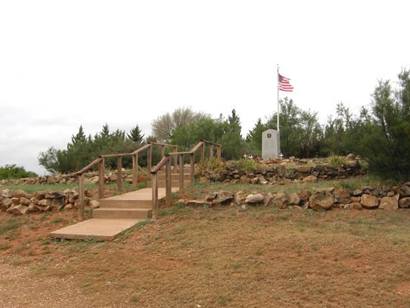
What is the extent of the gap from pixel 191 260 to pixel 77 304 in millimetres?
1481

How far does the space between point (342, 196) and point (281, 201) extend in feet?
3.50

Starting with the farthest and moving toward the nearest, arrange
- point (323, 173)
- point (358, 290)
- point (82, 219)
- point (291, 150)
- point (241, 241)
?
1. point (291, 150)
2. point (323, 173)
3. point (82, 219)
4. point (241, 241)
5. point (358, 290)

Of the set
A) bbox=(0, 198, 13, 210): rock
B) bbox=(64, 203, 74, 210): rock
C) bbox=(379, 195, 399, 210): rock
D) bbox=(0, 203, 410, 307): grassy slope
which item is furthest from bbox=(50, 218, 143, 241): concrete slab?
bbox=(379, 195, 399, 210): rock

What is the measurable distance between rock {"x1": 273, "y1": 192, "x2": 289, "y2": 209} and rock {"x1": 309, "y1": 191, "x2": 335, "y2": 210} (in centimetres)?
43

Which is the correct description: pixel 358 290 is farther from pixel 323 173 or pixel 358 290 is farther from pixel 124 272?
pixel 323 173

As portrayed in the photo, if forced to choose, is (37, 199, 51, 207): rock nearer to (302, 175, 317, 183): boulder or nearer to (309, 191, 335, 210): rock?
(309, 191, 335, 210): rock

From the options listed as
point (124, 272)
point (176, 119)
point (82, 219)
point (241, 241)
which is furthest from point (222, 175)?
point (176, 119)

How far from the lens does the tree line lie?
23.1 feet

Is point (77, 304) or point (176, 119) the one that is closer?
point (77, 304)

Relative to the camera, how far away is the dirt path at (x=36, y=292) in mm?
4090

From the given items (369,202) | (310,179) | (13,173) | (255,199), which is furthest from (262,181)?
(13,173)

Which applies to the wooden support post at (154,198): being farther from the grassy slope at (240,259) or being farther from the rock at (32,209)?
the rock at (32,209)

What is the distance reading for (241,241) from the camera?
17.7ft

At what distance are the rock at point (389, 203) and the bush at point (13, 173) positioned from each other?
16.0 metres
